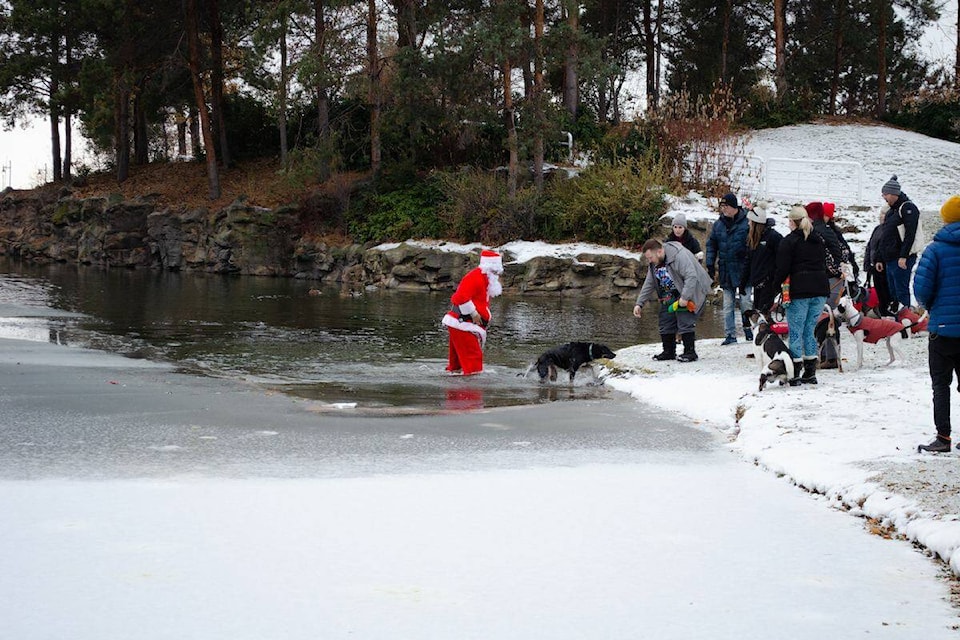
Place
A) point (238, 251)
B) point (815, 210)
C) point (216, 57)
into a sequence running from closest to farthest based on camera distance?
point (815, 210), point (238, 251), point (216, 57)

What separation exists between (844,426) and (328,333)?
Result: 1151cm

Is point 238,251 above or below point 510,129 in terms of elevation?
below

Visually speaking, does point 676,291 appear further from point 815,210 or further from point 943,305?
point 943,305

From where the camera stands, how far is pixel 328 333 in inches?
712

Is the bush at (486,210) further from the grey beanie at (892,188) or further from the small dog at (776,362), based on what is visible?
the small dog at (776,362)

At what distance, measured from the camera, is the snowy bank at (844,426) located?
5.94m

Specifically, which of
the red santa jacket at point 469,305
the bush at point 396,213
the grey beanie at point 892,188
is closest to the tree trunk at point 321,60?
the bush at point 396,213

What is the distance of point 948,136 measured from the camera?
40188mm

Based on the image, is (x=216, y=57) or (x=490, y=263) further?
(x=216, y=57)

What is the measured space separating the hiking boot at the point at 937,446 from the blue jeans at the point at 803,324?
2.90 m

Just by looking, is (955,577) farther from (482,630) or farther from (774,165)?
(774,165)

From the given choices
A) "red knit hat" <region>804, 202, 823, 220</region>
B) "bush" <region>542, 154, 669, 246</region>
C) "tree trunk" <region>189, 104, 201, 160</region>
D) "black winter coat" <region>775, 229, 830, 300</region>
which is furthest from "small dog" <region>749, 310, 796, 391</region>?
"tree trunk" <region>189, 104, 201, 160</region>

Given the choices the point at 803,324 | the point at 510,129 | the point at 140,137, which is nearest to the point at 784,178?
the point at 510,129

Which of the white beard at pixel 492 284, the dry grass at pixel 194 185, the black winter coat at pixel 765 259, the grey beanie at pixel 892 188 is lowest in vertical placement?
the white beard at pixel 492 284
